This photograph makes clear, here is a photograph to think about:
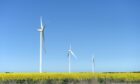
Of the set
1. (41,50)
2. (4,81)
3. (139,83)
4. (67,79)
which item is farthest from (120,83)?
(4,81)

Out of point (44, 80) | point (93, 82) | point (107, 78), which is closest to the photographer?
point (93, 82)

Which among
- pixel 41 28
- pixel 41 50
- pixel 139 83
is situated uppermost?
pixel 41 28

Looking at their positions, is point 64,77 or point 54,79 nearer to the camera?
point 54,79

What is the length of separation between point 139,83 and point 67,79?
348 inches

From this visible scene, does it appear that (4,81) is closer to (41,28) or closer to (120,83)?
(41,28)

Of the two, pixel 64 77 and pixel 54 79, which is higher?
pixel 64 77

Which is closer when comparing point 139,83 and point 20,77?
point 139,83

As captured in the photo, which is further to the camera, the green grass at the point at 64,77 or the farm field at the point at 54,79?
the green grass at the point at 64,77

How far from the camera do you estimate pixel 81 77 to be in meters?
49.1

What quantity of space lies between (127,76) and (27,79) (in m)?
12.4

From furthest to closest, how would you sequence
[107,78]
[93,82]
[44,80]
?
[107,78]
[44,80]
[93,82]

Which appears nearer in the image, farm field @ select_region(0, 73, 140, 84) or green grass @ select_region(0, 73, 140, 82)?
farm field @ select_region(0, 73, 140, 84)

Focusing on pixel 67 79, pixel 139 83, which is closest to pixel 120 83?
pixel 139 83

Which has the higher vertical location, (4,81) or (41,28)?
(41,28)
